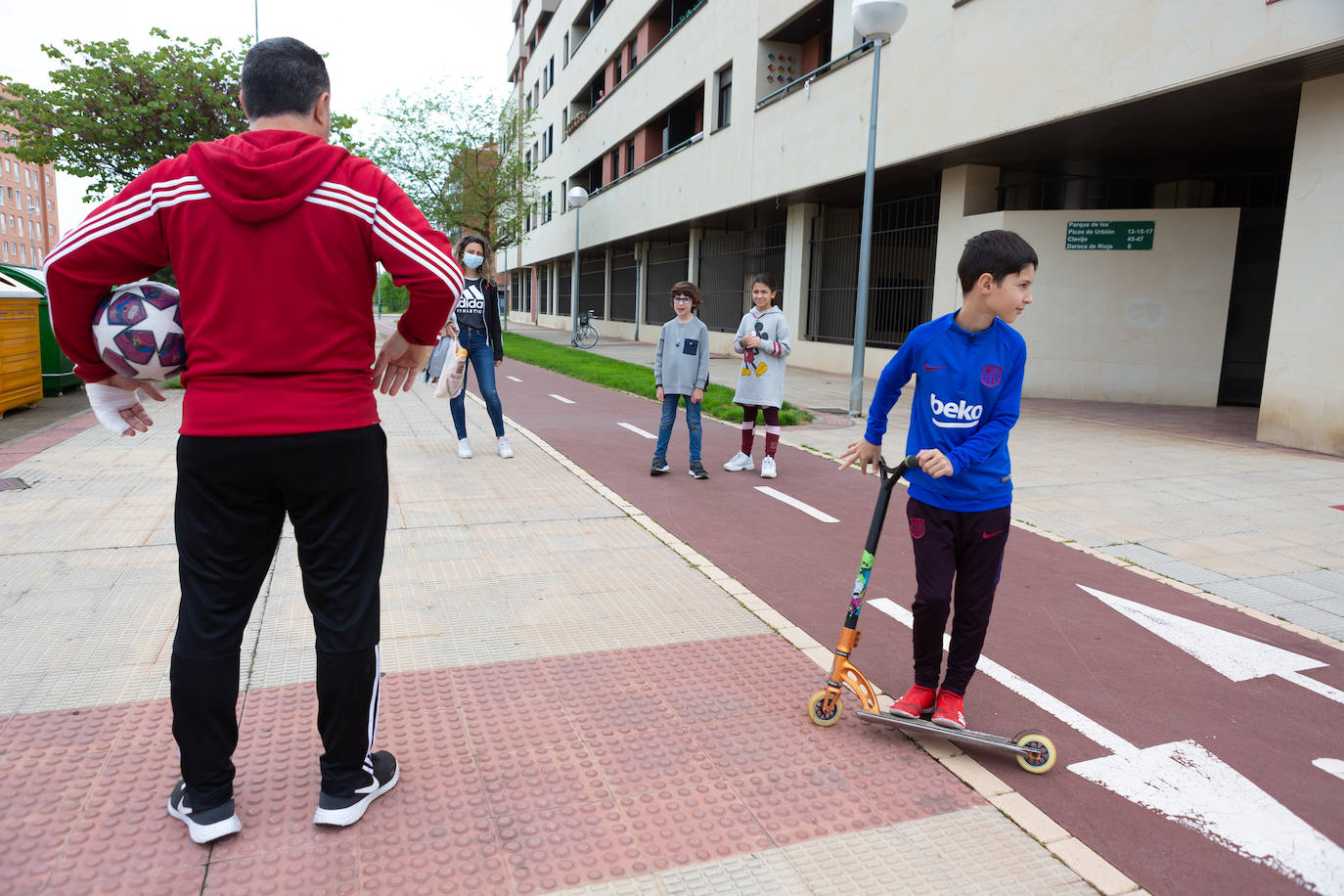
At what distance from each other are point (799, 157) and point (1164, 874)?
18.1m

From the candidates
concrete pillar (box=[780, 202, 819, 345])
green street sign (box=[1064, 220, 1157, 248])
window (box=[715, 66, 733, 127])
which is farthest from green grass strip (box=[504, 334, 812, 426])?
window (box=[715, 66, 733, 127])

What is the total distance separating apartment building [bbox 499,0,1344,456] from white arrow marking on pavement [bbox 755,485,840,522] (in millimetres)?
6377

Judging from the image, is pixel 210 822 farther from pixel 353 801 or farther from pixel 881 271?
pixel 881 271

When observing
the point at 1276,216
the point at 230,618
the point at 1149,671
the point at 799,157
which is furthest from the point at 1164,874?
the point at 799,157

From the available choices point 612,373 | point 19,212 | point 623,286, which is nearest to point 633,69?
point 623,286

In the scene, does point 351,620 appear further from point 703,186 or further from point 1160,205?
point 703,186

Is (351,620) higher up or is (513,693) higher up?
(351,620)

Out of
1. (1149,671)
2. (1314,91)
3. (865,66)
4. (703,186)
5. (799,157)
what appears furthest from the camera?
(703,186)

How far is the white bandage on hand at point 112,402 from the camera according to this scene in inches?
97.4

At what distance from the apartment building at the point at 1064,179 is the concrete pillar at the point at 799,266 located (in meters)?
0.07

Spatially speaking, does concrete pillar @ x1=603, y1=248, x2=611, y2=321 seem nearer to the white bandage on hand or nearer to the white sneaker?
the white sneaker

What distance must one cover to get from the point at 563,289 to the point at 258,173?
47.3m

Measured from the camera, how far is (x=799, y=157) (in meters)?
19.0

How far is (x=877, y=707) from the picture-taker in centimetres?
322
